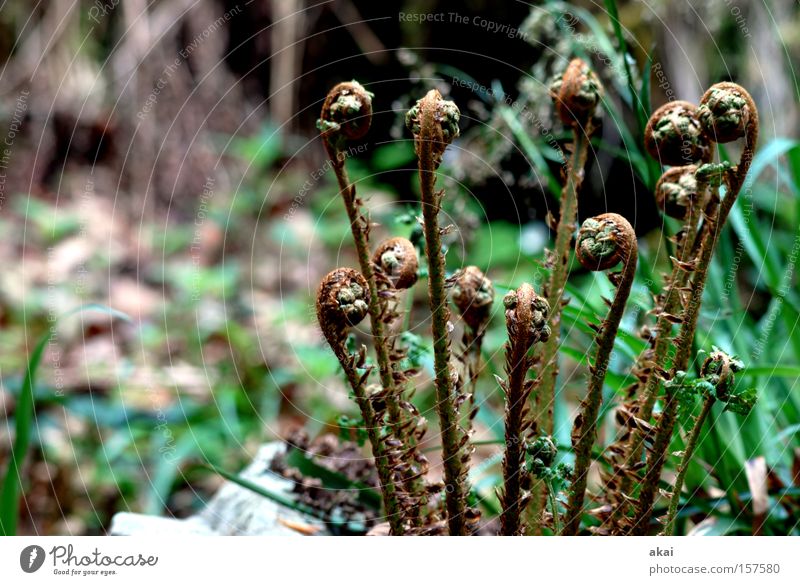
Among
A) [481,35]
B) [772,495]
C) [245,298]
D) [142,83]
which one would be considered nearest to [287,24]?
[142,83]

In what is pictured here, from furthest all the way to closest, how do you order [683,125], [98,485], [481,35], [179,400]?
[481,35] < [179,400] < [98,485] < [683,125]

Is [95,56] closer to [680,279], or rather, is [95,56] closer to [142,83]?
[142,83]

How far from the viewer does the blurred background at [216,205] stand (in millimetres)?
1504

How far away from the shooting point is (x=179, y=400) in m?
1.57

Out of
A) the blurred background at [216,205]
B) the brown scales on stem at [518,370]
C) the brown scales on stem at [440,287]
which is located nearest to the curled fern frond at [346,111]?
the brown scales on stem at [440,287]

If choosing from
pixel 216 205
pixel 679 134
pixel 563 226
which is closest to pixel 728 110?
pixel 679 134

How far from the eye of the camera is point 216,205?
7.94ft

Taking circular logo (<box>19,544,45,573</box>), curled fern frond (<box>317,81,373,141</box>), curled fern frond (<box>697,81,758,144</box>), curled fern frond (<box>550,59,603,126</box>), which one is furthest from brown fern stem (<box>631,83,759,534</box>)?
circular logo (<box>19,544,45,573</box>)

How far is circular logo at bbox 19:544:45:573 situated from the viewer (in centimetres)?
65

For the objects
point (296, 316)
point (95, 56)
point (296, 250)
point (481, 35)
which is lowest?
point (296, 316)

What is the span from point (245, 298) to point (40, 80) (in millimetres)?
838

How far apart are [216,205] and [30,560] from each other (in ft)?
6.08

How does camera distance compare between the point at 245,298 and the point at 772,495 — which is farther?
the point at 245,298

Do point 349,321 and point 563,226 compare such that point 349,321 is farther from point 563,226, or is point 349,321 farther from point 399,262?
point 563,226
